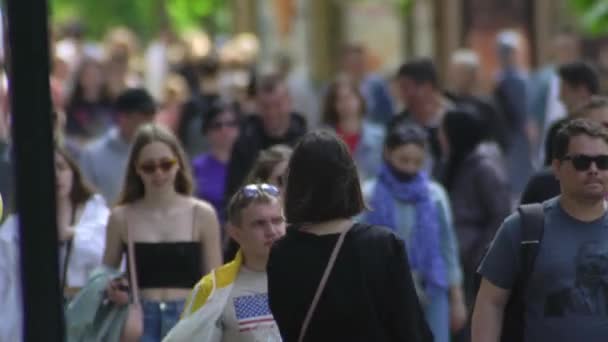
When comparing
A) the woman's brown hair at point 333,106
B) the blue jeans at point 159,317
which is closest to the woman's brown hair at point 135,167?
the blue jeans at point 159,317

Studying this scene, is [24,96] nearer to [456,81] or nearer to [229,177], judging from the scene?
[229,177]

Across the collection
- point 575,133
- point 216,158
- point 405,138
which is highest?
point 575,133

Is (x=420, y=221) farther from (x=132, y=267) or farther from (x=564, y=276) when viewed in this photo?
(x=564, y=276)

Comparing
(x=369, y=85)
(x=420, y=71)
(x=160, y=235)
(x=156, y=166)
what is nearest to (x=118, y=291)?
(x=160, y=235)

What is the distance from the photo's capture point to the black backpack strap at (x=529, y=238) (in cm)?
816

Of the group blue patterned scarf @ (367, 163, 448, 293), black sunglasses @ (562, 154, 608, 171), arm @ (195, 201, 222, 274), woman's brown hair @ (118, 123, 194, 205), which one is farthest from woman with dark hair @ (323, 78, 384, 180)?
black sunglasses @ (562, 154, 608, 171)

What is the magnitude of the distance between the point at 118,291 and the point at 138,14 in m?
34.9

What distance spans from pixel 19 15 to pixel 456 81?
13.6 metres

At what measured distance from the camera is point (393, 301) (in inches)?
301

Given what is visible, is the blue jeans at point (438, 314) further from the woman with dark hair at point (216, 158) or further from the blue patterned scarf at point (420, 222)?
the woman with dark hair at point (216, 158)

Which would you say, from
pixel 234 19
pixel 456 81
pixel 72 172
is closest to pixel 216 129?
pixel 72 172

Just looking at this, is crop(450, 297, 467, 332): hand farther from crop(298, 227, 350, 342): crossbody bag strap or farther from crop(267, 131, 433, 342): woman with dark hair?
crop(298, 227, 350, 342): crossbody bag strap

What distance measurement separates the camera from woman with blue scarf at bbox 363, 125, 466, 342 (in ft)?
39.1

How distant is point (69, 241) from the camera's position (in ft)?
35.4
